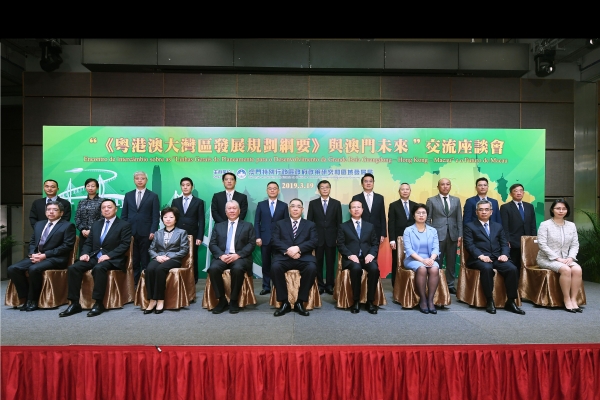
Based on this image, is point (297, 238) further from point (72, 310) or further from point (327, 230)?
point (72, 310)

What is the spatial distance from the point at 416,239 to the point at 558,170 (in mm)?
3340

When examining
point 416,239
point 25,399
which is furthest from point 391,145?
point 25,399

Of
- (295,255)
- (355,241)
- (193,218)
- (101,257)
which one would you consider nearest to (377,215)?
(355,241)

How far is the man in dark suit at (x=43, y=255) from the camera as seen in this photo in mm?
3641

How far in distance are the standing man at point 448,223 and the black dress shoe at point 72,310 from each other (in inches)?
155

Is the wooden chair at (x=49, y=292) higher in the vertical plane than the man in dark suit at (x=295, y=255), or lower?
lower

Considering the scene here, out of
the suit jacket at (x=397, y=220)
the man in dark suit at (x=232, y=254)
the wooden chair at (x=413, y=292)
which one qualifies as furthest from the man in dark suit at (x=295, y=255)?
the suit jacket at (x=397, y=220)

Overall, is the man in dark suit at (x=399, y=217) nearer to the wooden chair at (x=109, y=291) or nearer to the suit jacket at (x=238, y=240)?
the suit jacket at (x=238, y=240)

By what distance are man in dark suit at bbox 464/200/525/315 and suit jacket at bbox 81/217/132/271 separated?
356cm

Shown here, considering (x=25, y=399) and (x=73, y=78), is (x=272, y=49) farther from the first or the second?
(x=25, y=399)

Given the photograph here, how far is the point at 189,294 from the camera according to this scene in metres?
3.74

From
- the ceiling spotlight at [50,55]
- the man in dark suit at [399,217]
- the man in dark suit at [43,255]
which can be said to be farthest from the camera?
the ceiling spotlight at [50,55]

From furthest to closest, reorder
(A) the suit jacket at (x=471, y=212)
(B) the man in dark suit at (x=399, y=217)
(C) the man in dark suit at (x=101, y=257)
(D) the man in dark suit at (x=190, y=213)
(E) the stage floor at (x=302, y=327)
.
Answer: (A) the suit jacket at (x=471, y=212)
(D) the man in dark suit at (x=190, y=213)
(B) the man in dark suit at (x=399, y=217)
(C) the man in dark suit at (x=101, y=257)
(E) the stage floor at (x=302, y=327)

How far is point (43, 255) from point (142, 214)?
105cm
